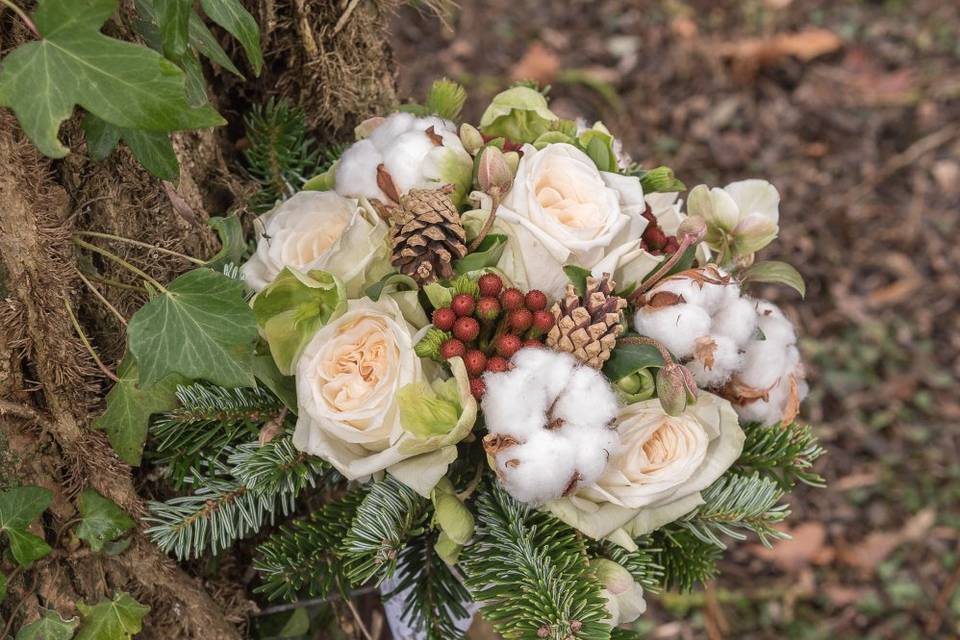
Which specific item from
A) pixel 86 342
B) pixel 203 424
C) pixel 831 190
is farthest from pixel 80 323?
pixel 831 190

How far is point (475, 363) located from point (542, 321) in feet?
0.21

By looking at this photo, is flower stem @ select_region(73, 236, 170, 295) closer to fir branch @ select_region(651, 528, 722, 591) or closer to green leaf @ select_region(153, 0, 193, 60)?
green leaf @ select_region(153, 0, 193, 60)

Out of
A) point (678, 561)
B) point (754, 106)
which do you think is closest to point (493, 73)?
point (754, 106)

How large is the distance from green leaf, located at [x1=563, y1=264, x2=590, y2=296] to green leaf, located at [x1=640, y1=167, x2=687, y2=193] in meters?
0.19

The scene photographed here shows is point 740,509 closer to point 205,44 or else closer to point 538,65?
point 205,44

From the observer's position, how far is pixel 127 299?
2.65ft

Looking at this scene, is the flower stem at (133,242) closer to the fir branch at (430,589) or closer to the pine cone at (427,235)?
the pine cone at (427,235)

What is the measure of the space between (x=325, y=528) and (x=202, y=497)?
12 cm

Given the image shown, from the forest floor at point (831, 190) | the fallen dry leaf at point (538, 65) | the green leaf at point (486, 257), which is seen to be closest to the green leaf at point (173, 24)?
the green leaf at point (486, 257)

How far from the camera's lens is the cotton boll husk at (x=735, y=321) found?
2.45ft

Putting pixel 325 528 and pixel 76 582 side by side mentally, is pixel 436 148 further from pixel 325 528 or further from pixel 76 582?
pixel 76 582

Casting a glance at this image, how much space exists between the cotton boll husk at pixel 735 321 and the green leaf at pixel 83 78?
456mm

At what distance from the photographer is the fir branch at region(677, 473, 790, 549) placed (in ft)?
2.63

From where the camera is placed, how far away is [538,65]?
237 centimetres
